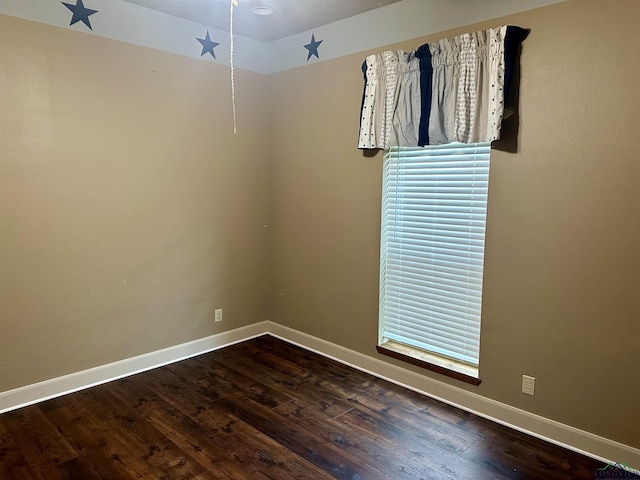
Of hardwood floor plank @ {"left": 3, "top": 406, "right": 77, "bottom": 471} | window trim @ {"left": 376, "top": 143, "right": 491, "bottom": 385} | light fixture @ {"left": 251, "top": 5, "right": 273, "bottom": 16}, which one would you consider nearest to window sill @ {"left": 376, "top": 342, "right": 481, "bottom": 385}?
window trim @ {"left": 376, "top": 143, "right": 491, "bottom": 385}

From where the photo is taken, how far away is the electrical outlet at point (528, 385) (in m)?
2.50

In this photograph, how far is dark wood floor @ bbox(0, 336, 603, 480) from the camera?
2.18 m

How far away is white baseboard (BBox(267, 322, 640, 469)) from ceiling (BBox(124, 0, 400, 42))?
2559 mm

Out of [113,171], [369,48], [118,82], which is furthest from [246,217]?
[369,48]

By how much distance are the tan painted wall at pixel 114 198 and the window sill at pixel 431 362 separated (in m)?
1.46

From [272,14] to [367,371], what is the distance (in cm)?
277

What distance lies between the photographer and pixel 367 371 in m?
3.33

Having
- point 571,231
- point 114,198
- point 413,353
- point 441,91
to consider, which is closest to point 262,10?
point 441,91

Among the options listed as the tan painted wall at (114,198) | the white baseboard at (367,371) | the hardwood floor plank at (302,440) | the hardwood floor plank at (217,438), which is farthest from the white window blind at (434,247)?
the tan painted wall at (114,198)

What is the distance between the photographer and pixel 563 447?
2373 mm

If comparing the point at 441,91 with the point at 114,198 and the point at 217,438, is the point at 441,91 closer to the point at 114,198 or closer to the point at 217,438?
the point at 114,198

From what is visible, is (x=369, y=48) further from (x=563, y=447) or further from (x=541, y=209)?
(x=563, y=447)

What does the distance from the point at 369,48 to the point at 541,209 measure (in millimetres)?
1660

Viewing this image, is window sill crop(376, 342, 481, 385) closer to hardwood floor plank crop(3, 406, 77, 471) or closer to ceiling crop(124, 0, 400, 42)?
hardwood floor plank crop(3, 406, 77, 471)
